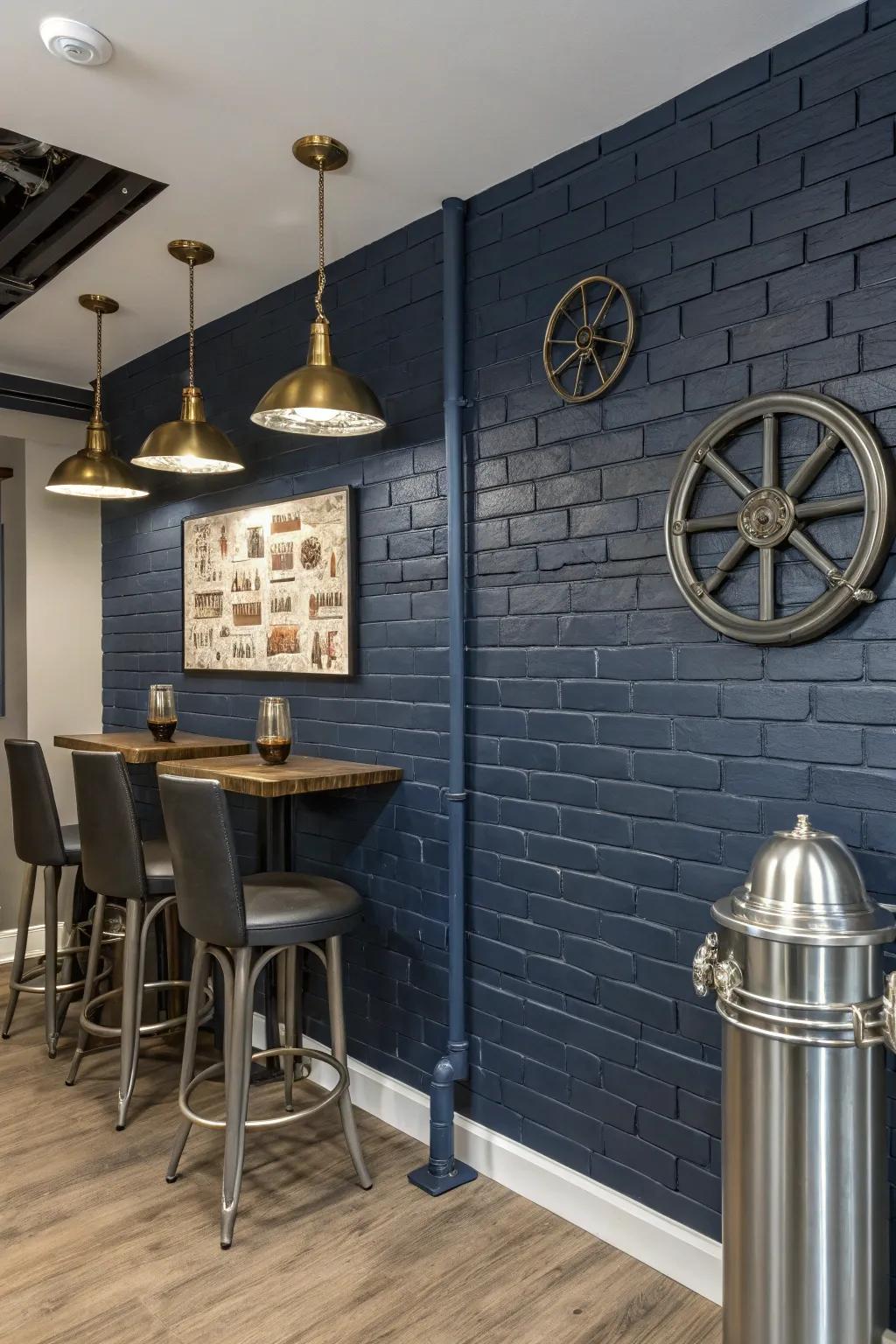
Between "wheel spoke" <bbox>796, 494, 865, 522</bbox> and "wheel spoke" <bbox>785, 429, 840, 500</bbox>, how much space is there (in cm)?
3

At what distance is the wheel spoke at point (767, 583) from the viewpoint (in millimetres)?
1967

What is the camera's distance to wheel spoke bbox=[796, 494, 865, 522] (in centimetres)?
182

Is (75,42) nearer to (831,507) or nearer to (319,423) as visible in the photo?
(319,423)

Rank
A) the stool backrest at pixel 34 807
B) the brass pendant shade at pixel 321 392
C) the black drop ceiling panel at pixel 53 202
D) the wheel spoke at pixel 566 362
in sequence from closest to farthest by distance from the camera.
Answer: the brass pendant shade at pixel 321 392, the wheel spoke at pixel 566 362, the black drop ceiling panel at pixel 53 202, the stool backrest at pixel 34 807

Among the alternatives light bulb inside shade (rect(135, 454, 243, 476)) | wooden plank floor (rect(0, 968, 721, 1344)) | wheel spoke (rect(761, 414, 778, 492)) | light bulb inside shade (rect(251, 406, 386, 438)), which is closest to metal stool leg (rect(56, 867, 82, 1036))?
wooden plank floor (rect(0, 968, 721, 1344))

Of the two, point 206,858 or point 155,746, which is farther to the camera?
point 155,746

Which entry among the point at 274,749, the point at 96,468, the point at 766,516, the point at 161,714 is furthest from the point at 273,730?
the point at 766,516

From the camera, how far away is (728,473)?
6.64 feet

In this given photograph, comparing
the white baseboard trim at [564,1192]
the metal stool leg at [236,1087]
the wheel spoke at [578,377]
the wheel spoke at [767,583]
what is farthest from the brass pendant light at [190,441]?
the white baseboard trim at [564,1192]

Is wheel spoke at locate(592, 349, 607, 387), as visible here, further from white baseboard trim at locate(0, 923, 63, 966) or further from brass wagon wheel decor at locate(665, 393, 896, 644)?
white baseboard trim at locate(0, 923, 63, 966)

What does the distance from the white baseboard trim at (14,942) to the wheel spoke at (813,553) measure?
3932 mm

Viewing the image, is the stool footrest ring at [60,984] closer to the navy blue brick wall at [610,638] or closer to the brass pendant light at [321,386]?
the navy blue brick wall at [610,638]

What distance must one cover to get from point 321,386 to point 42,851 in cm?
209

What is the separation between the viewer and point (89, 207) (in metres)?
2.76
